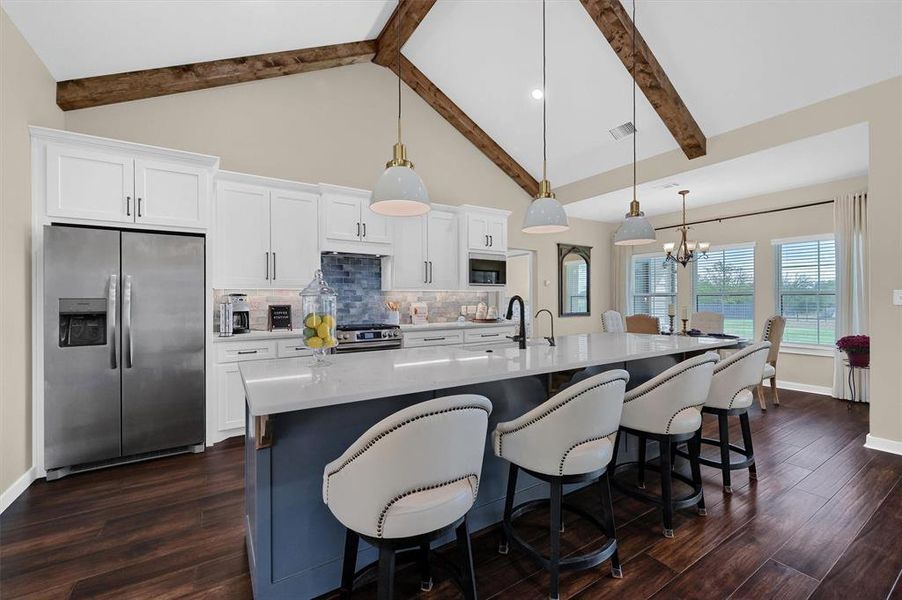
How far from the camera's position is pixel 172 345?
128 inches

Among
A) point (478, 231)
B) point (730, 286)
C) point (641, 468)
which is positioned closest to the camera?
point (641, 468)

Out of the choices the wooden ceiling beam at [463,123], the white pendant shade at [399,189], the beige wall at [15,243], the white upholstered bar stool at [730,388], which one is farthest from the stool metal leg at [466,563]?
the wooden ceiling beam at [463,123]

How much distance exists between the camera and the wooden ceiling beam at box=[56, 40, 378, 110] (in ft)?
10.8

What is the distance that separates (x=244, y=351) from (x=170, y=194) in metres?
1.43

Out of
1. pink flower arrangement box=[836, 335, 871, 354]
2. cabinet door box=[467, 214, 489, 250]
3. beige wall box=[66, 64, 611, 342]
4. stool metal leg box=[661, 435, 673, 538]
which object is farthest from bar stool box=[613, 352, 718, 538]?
beige wall box=[66, 64, 611, 342]

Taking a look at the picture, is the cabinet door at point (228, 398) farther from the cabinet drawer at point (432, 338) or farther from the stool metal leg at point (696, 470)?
the stool metal leg at point (696, 470)

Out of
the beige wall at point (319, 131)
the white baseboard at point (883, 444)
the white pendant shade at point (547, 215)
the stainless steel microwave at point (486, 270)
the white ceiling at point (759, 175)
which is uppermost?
the beige wall at point (319, 131)

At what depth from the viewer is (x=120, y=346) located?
120 inches

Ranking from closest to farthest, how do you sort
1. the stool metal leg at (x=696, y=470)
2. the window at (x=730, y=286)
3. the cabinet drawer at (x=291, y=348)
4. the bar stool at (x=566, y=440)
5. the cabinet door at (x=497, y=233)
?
the bar stool at (x=566, y=440) → the stool metal leg at (x=696, y=470) → the cabinet drawer at (x=291, y=348) → the cabinet door at (x=497, y=233) → the window at (x=730, y=286)

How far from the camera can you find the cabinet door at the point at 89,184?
2.92 meters

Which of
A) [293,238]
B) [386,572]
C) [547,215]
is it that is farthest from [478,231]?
[386,572]

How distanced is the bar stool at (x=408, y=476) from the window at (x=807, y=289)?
20.6ft

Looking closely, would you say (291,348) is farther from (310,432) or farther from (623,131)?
(623,131)

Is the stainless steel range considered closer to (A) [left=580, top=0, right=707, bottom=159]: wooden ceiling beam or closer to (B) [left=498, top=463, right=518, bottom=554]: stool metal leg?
(B) [left=498, top=463, right=518, bottom=554]: stool metal leg
